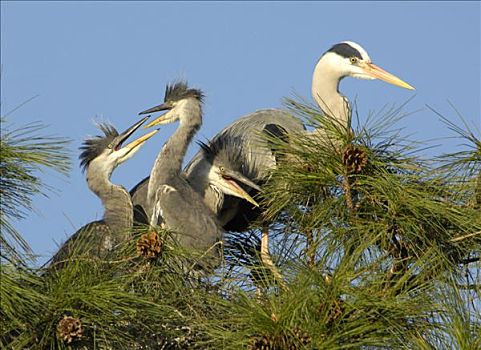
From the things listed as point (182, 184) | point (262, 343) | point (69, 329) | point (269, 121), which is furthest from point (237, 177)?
point (262, 343)

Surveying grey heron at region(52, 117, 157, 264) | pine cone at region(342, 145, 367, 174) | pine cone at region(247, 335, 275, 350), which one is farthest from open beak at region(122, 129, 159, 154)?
pine cone at region(247, 335, 275, 350)

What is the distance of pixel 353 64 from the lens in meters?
6.81

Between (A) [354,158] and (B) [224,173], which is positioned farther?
(B) [224,173]

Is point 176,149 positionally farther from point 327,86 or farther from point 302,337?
point 302,337

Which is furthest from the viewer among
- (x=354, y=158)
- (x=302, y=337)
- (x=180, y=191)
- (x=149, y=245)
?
(x=180, y=191)

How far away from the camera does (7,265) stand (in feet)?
12.0

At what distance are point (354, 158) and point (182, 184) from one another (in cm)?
232

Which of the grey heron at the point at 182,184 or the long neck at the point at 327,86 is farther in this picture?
the long neck at the point at 327,86

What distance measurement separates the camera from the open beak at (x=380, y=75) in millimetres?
6822

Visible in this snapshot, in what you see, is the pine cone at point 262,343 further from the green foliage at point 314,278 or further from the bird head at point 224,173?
the bird head at point 224,173

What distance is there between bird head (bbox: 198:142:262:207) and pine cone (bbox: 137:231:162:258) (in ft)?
7.87

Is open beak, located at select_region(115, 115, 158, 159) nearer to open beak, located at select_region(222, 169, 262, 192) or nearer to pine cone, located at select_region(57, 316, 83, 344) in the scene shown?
open beak, located at select_region(222, 169, 262, 192)

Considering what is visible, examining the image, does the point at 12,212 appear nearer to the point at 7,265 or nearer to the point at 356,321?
the point at 7,265

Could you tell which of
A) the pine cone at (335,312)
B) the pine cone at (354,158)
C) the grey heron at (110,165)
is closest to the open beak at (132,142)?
the grey heron at (110,165)
